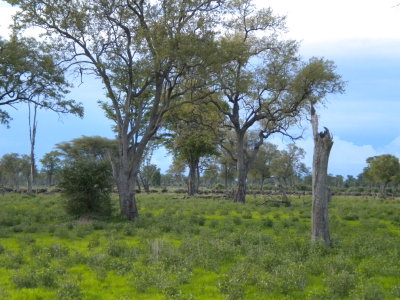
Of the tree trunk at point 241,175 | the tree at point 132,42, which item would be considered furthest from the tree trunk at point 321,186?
the tree trunk at point 241,175

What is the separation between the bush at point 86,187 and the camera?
20672mm

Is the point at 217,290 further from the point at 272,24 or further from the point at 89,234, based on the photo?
the point at 272,24

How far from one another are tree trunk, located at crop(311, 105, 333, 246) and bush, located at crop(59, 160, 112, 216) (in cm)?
1166

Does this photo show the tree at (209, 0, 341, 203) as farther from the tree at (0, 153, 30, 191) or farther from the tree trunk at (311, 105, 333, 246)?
the tree at (0, 153, 30, 191)

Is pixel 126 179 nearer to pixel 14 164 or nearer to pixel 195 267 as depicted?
pixel 195 267

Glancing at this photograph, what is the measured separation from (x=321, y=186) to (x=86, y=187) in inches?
479

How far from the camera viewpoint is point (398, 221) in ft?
69.3

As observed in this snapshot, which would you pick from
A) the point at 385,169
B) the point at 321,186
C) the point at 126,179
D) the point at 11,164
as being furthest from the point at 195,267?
the point at 11,164

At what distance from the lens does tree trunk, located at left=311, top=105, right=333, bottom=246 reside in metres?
13.1

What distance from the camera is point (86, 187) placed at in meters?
20.6

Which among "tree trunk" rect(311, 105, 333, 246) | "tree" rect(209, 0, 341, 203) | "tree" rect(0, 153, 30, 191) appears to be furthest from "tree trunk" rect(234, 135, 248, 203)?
"tree" rect(0, 153, 30, 191)

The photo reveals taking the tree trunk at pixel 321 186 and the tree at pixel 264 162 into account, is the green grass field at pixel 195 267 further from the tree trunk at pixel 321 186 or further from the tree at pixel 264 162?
the tree at pixel 264 162

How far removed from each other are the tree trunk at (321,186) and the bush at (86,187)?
1166cm

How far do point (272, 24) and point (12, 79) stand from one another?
21.3 meters
